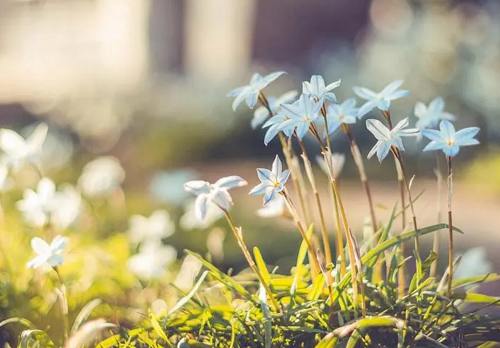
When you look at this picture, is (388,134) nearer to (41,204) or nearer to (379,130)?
(379,130)

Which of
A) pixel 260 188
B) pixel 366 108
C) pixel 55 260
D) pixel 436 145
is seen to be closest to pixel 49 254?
pixel 55 260

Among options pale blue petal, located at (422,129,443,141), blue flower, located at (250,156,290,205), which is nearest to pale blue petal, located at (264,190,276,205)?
blue flower, located at (250,156,290,205)

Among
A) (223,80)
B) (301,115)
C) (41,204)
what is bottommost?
(223,80)

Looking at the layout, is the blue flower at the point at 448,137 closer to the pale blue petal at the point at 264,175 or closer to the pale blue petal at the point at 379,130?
the pale blue petal at the point at 379,130

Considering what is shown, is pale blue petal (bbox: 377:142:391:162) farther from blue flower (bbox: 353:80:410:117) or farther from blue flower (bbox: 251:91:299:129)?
blue flower (bbox: 251:91:299:129)

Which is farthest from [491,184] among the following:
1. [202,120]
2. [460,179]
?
[202,120]

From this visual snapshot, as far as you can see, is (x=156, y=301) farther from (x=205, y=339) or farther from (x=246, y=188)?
(x=246, y=188)
